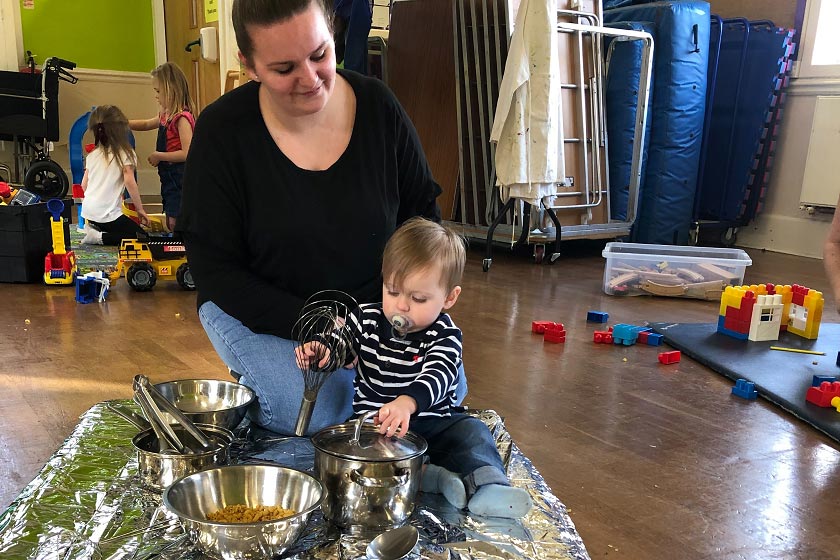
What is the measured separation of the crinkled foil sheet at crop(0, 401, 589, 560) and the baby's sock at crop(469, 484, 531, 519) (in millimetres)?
20

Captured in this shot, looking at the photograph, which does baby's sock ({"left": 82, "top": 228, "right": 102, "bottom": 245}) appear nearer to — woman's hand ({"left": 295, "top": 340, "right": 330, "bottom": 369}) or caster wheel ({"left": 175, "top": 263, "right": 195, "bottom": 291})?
caster wheel ({"left": 175, "top": 263, "right": 195, "bottom": 291})

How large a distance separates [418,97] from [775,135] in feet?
7.57

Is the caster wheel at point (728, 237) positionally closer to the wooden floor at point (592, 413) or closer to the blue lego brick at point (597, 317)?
the wooden floor at point (592, 413)

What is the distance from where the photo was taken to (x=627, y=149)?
4.36 meters

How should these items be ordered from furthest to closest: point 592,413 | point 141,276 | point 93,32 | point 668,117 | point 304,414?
point 93,32
point 668,117
point 141,276
point 592,413
point 304,414

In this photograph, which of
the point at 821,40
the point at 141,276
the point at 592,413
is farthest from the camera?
the point at 821,40

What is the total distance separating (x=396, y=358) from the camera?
1441mm

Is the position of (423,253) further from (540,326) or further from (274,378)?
(540,326)

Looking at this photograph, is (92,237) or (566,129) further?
(92,237)

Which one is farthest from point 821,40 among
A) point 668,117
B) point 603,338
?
point 603,338

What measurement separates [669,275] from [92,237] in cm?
322

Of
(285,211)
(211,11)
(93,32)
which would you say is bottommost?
(285,211)

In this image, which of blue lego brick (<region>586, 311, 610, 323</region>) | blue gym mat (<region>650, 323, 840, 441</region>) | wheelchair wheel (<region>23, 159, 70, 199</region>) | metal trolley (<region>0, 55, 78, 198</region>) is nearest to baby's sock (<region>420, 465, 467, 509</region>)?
blue gym mat (<region>650, 323, 840, 441</region>)

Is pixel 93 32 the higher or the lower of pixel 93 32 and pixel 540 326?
the higher
